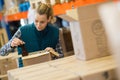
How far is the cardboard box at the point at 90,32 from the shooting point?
1.34m

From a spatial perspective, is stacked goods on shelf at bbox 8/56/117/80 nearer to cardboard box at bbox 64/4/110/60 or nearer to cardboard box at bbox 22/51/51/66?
cardboard box at bbox 64/4/110/60

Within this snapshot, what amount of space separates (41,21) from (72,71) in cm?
139

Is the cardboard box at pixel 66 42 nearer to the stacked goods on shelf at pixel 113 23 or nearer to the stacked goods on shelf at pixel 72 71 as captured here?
the stacked goods on shelf at pixel 72 71

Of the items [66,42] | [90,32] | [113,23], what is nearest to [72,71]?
[90,32]

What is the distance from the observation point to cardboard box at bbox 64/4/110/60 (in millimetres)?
1343

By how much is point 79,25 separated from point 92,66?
252 millimetres

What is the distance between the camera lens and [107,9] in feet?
2.77

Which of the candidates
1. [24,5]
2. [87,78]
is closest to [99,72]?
[87,78]

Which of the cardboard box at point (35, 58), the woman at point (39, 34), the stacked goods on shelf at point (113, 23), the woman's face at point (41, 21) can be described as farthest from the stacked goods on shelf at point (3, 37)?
the stacked goods on shelf at point (113, 23)

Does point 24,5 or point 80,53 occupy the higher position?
point 24,5

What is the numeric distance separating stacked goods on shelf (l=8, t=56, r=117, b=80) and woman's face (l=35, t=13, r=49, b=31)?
108cm

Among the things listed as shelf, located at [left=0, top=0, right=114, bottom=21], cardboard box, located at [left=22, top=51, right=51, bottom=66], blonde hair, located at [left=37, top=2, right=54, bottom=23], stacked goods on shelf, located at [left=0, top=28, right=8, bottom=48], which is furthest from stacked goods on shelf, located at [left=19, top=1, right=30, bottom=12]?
cardboard box, located at [left=22, top=51, right=51, bottom=66]

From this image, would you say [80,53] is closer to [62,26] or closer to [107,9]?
[107,9]

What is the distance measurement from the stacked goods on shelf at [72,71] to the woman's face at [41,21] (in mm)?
1082
